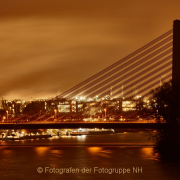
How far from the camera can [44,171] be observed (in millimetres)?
18016

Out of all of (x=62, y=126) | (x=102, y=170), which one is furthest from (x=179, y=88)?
(x=62, y=126)

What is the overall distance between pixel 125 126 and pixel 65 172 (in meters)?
16.5

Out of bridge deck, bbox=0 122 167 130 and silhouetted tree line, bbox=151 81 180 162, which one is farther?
bridge deck, bbox=0 122 167 130

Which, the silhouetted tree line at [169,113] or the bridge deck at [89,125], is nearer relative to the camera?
the silhouetted tree line at [169,113]

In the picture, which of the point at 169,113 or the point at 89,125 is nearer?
the point at 169,113

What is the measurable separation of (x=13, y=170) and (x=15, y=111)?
56.2 meters

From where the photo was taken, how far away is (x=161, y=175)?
1694cm

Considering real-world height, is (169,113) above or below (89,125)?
above

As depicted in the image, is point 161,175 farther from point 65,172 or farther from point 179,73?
point 179,73

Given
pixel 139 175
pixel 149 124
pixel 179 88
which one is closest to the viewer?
pixel 139 175

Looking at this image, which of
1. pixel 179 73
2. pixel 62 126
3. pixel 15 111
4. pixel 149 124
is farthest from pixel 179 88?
pixel 15 111

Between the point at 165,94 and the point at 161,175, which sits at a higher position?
the point at 165,94

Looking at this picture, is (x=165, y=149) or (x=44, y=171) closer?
(x=44, y=171)

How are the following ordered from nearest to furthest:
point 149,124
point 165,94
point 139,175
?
point 139,175
point 165,94
point 149,124
